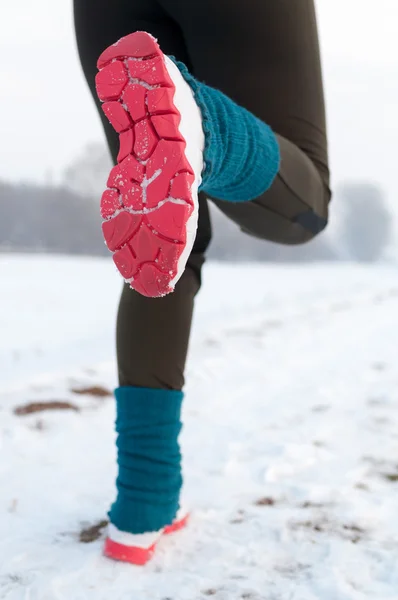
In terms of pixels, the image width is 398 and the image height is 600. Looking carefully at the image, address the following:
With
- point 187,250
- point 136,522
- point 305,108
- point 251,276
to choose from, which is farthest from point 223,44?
point 251,276

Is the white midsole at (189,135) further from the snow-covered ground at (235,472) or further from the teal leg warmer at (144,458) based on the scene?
the snow-covered ground at (235,472)

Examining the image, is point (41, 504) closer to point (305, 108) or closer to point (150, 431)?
point (150, 431)

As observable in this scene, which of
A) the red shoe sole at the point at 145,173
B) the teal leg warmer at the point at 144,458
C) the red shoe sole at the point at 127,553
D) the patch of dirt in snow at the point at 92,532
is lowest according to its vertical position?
the patch of dirt in snow at the point at 92,532

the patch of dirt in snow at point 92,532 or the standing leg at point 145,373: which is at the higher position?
the standing leg at point 145,373

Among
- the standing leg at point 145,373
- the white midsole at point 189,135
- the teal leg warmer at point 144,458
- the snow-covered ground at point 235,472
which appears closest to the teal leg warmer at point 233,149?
the white midsole at point 189,135

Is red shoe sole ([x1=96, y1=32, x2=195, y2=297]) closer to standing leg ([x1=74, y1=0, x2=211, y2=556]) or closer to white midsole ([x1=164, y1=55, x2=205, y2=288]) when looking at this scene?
white midsole ([x1=164, y1=55, x2=205, y2=288])

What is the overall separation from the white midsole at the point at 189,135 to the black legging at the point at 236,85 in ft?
0.59

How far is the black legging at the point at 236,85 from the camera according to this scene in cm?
81

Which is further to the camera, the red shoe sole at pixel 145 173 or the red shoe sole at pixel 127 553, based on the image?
the red shoe sole at pixel 127 553

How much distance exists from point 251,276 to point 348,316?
306cm

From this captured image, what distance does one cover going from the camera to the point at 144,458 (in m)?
0.83

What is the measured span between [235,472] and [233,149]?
66 cm

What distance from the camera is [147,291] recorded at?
597 millimetres

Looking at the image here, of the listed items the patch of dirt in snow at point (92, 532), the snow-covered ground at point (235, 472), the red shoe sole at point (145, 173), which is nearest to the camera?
the red shoe sole at point (145, 173)
